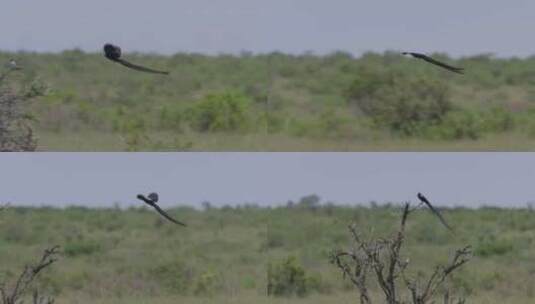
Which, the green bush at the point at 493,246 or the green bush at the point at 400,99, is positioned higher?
the green bush at the point at 400,99

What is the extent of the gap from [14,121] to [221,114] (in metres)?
5.13

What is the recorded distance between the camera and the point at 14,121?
12.3 metres

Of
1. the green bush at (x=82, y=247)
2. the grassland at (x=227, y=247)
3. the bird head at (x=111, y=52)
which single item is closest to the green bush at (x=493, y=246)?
the grassland at (x=227, y=247)

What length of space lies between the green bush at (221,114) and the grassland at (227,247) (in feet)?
2.56

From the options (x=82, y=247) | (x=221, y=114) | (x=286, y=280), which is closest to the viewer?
(x=286, y=280)

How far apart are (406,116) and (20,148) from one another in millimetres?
8814

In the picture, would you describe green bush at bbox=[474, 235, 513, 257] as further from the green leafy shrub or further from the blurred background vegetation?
the green leafy shrub

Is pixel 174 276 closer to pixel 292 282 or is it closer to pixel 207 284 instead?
pixel 207 284

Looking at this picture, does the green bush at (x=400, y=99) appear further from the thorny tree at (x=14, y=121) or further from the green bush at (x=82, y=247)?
the thorny tree at (x=14, y=121)

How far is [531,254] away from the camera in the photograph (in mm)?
17078

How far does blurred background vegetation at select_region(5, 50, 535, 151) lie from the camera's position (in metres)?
16.5

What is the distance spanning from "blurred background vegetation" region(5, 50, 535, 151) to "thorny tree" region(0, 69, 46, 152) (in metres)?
1.41

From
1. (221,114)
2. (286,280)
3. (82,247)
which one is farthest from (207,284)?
(82,247)

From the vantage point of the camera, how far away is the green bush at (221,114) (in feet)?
55.6
